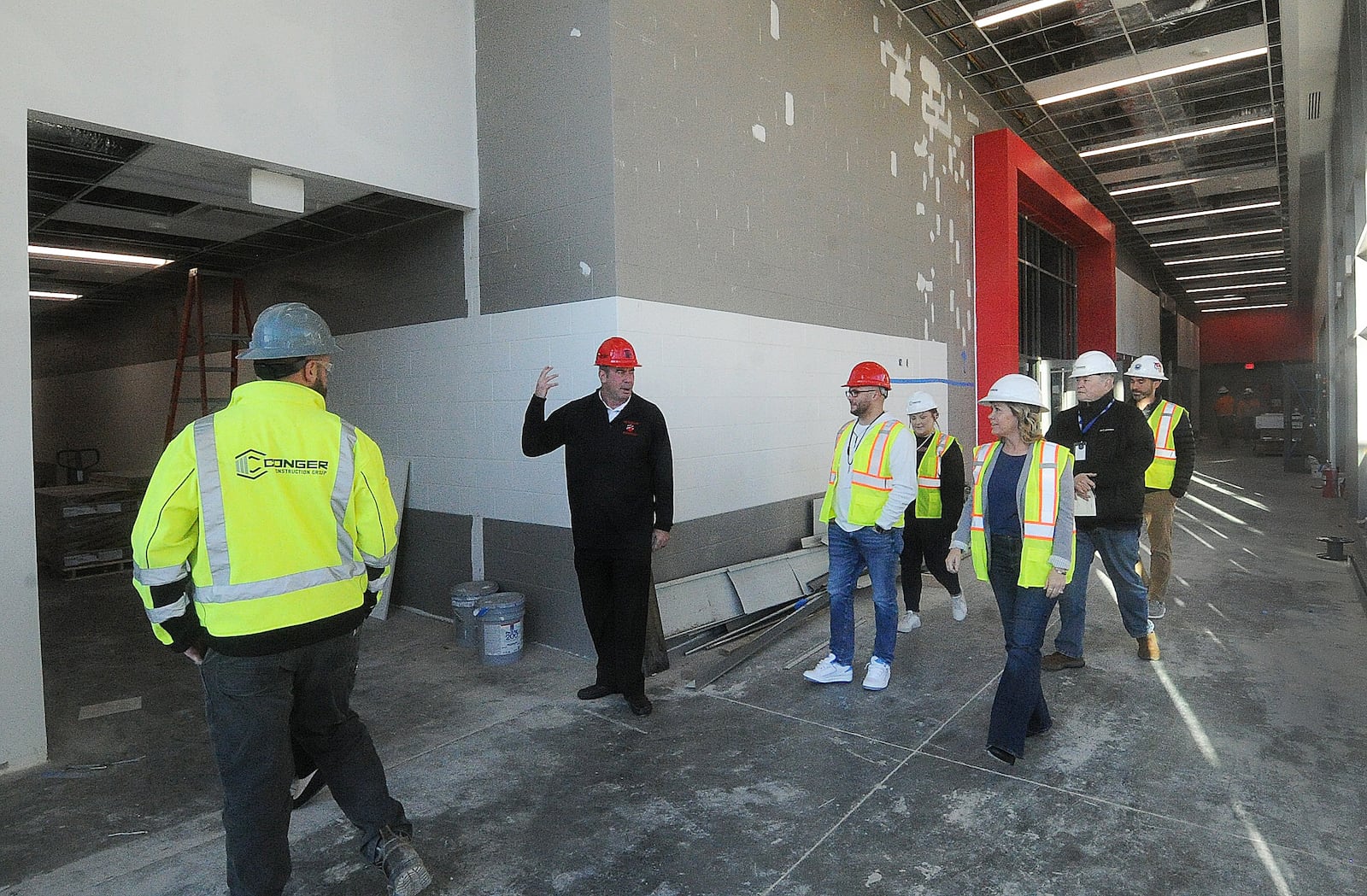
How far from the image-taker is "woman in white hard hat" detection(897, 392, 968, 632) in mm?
5586

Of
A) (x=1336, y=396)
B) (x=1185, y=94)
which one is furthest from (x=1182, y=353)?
(x=1185, y=94)

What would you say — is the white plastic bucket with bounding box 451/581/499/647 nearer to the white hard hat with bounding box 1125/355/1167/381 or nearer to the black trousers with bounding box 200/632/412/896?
the black trousers with bounding box 200/632/412/896

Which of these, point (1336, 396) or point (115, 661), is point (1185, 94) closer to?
point (1336, 396)

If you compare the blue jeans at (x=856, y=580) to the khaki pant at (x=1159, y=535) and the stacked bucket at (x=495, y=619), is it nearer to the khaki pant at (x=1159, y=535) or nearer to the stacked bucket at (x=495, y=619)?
the stacked bucket at (x=495, y=619)

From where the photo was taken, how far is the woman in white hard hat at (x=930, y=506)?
559cm

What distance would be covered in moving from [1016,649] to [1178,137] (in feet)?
38.0

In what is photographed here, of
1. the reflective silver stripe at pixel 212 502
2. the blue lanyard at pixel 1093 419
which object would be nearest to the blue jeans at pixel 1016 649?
the blue lanyard at pixel 1093 419

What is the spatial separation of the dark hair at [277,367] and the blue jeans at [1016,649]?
2.94 meters

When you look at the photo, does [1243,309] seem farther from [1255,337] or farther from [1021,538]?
[1021,538]

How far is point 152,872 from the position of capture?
8.98ft

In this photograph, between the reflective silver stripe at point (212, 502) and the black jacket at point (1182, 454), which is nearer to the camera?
the reflective silver stripe at point (212, 502)

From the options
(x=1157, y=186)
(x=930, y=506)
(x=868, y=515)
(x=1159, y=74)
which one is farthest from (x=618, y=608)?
(x=1157, y=186)

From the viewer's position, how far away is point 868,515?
4242 mm

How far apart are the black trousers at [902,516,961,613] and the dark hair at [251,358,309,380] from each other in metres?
4.34
